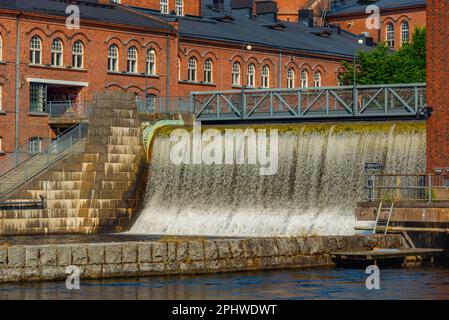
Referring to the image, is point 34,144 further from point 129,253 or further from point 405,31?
point 405,31

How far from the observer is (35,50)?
7575 centimetres

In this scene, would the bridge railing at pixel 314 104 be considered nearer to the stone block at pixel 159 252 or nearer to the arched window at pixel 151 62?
the arched window at pixel 151 62

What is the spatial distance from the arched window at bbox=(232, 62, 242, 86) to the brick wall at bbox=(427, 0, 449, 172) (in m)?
41.9

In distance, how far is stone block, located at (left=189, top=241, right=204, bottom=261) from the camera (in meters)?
37.7

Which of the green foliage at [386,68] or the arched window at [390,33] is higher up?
the arched window at [390,33]

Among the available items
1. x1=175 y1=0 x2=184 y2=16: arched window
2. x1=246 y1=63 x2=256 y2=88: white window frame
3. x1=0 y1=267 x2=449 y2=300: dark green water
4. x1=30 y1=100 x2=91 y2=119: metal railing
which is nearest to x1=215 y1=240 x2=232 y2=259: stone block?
x1=0 y1=267 x2=449 y2=300: dark green water

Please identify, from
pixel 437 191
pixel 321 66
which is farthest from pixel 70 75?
pixel 437 191

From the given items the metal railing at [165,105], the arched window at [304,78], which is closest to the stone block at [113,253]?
the metal railing at [165,105]

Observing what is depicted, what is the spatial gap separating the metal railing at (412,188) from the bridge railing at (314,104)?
6.39 meters

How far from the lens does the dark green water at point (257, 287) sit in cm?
3241

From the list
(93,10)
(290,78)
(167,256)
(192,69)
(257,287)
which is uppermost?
(93,10)

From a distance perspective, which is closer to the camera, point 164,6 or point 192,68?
point 192,68

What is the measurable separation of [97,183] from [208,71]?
28089 mm

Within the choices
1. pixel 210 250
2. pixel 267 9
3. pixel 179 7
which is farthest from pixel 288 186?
pixel 267 9
